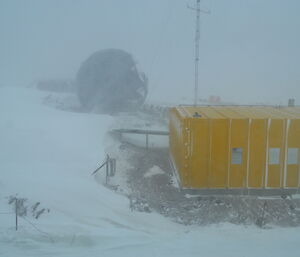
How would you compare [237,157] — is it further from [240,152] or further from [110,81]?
[110,81]

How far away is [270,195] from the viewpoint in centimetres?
938

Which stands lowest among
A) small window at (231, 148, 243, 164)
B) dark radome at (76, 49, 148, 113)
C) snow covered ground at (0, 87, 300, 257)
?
snow covered ground at (0, 87, 300, 257)

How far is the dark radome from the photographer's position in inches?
853

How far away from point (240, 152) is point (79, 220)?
4.49 metres

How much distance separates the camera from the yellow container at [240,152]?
917 cm

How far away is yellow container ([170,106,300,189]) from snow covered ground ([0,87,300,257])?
1.96 m

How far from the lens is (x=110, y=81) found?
71.3ft

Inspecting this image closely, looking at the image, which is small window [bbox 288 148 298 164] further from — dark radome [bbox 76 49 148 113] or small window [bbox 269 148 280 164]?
dark radome [bbox 76 49 148 113]

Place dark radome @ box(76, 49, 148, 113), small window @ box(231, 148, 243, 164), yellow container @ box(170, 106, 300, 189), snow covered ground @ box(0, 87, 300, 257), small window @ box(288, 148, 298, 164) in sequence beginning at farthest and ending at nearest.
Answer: dark radome @ box(76, 49, 148, 113) → small window @ box(288, 148, 298, 164) → small window @ box(231, 148, 243, 164) → yellow container @ box(170, 106, 300, 189) → snow covered ground @ box(0, 87, 300, 257)

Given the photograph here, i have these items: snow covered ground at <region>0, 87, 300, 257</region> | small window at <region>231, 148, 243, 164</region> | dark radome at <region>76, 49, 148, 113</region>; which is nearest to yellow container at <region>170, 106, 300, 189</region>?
small window at <region>231, 148, 243, 164</region>

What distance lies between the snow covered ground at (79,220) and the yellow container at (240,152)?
6.43 ft

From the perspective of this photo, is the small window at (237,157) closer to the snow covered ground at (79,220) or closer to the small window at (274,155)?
the small window at (274,155)

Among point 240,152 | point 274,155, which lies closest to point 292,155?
point 274,155

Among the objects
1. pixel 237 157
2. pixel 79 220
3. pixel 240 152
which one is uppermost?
pixel 240 152
